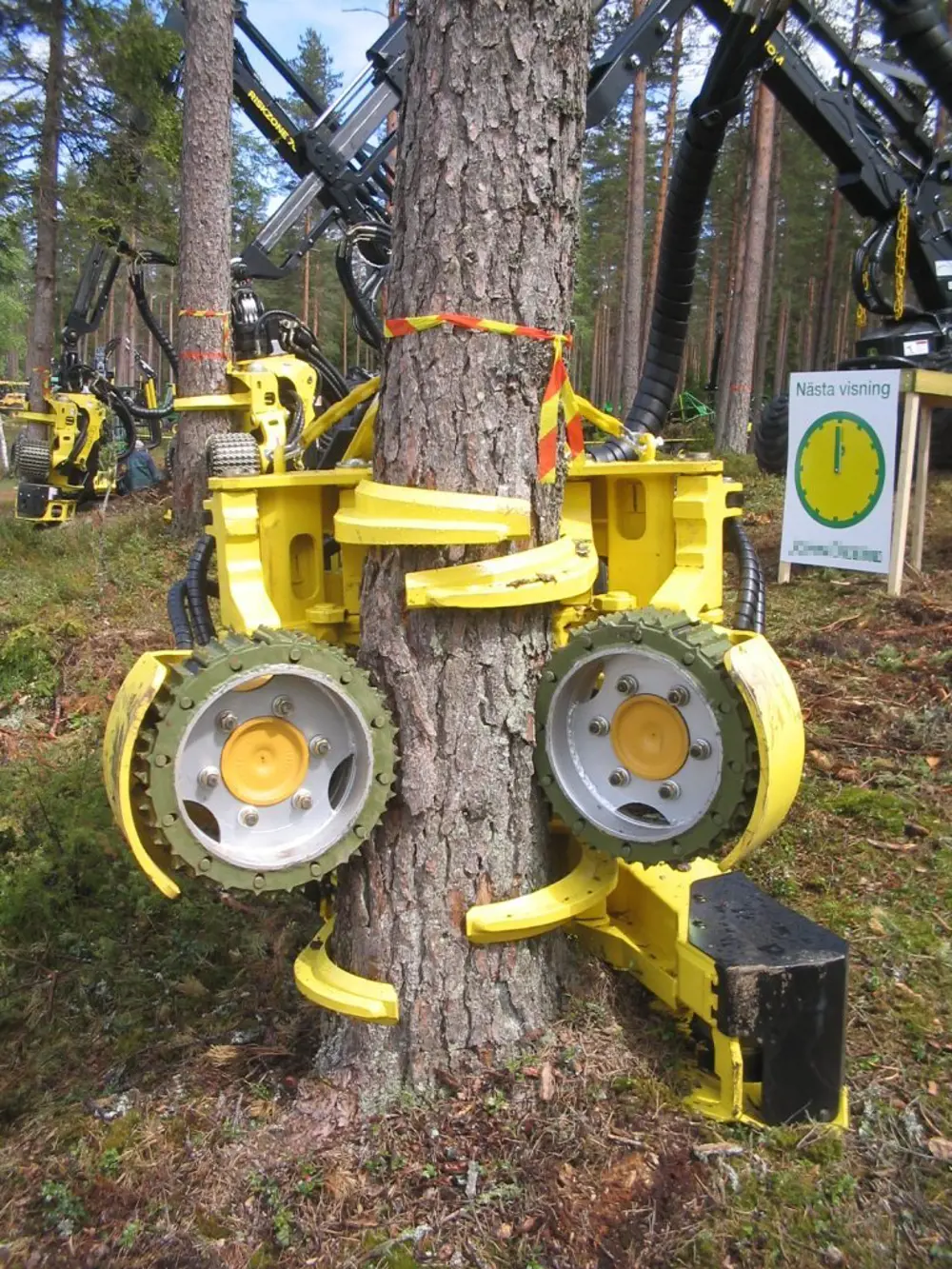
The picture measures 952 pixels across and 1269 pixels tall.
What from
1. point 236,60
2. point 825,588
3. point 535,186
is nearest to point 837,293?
point 236,60

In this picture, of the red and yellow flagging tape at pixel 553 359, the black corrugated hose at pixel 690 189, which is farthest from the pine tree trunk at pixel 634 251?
the red and yellow flagging tape at pixel 553 359

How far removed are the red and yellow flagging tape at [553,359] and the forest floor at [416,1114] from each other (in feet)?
4.63

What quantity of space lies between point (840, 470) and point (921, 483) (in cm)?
61

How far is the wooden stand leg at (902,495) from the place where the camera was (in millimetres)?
6762

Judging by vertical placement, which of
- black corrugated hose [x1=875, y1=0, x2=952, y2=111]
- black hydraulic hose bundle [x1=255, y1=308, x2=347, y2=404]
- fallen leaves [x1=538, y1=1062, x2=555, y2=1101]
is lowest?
fallen leaves [x1=538, y1=1062, x2=555, y2=1101]

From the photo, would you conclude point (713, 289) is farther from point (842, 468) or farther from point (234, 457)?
point (234, 457)

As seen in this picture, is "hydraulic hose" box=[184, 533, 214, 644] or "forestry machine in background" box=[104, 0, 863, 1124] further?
"hydraulic hose" box=[184, 533, 214, 644]

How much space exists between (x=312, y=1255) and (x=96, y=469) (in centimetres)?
1290

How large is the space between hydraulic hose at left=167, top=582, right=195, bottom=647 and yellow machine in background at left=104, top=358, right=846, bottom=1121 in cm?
55

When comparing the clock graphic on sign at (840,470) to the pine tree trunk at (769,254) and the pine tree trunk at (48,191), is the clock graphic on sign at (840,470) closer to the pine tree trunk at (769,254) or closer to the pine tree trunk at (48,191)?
the pine tree trunk at (48,191)

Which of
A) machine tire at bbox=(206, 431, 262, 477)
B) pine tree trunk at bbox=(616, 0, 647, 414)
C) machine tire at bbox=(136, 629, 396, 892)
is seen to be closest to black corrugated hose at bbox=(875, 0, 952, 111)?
machine tire at bbox=(206, 431, 262, 477)

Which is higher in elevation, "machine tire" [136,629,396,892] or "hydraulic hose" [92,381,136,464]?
"hydraulic hose" [92,381,136,464]

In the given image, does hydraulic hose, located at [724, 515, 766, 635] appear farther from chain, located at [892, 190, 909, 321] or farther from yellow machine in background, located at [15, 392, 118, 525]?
yellow machine in background, located at [15, 392, 118, 525]

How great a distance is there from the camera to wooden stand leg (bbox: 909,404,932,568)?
720 centimetres
